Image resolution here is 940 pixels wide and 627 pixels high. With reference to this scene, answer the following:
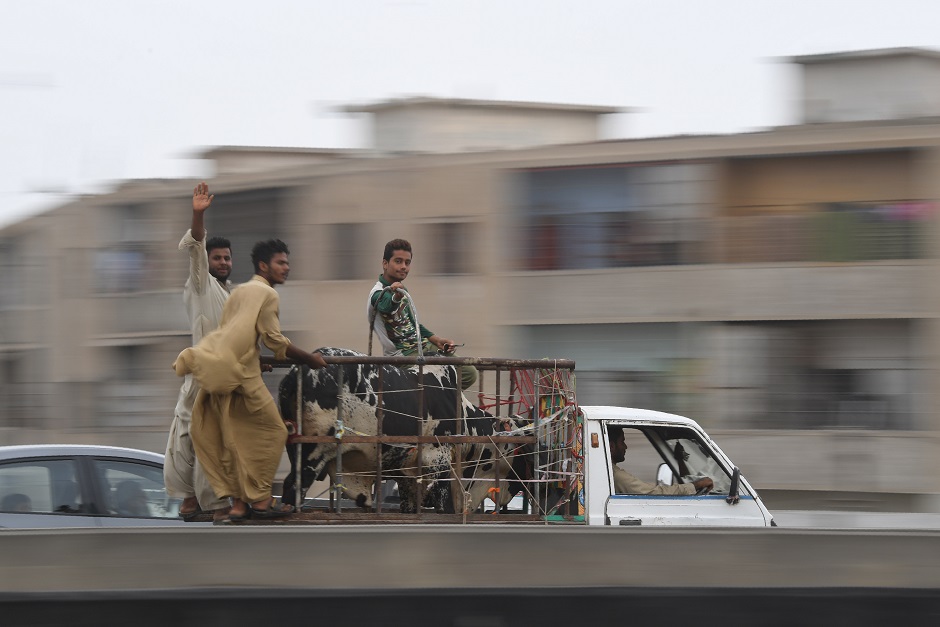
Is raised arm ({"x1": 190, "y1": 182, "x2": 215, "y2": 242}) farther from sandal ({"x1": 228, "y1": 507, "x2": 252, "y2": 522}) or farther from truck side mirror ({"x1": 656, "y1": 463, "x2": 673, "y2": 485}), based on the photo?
truck side mirror ({"x1": 656, "y1": 463, "x2": 673, "y2": 485})

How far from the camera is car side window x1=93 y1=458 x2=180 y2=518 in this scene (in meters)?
8.55

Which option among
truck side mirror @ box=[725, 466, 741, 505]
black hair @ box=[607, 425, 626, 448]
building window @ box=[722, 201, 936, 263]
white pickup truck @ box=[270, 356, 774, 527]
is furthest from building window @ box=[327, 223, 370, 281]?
truck side mirror @ box=[725, 466, 741, 505]

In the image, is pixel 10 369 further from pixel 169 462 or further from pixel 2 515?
pixel 169 462

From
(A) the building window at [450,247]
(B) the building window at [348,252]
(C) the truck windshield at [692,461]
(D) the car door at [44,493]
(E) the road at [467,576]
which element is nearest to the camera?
(E) the road at [467,576]

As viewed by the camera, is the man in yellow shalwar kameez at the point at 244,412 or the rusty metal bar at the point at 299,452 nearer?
the man in yellow shalwar kameez at the point at 244,412

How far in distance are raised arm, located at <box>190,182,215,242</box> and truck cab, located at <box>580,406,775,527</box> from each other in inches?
90.6

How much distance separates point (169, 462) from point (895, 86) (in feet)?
61.9

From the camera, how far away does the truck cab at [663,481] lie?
278 inches

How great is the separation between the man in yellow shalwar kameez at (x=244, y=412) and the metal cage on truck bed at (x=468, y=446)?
18 cm

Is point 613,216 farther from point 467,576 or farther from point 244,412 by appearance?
point 467,576

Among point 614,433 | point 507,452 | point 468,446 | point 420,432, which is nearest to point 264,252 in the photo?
point 420,432

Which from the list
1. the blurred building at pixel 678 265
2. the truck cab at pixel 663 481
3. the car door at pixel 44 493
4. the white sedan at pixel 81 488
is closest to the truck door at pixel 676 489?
the truck cab at pixel 663 481

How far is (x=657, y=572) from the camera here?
436 centimetres

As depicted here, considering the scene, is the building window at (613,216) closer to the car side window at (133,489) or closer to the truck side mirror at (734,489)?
the car side window at (133,489)
